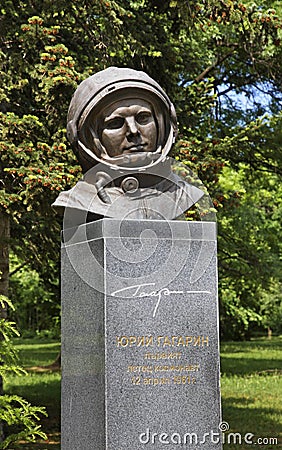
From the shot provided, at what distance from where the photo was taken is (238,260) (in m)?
14.1

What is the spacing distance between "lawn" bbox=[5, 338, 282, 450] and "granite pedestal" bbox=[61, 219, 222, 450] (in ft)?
18.0

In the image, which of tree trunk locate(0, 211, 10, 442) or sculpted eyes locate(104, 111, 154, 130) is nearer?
sculpted eyes locate(104, 111, 154, 130)

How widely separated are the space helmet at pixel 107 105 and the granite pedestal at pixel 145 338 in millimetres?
526

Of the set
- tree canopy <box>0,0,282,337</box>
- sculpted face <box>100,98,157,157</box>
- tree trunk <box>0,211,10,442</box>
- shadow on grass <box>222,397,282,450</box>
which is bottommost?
shadow on grass <box>222,397,282,450</box>

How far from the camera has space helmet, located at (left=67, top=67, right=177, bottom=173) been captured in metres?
5.79

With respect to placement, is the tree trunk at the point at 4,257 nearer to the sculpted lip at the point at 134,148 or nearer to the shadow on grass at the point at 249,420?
the shadow on grass at the point at 249,420

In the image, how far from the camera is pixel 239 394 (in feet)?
54.4

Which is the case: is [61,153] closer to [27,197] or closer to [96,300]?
[27,197]

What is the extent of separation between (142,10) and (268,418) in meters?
6.59

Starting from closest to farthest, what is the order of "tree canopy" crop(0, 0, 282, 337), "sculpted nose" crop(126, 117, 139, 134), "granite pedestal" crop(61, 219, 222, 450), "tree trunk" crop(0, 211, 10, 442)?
"granite pedestal" crop(61, 219, 222, 450) → "sculpted nose" crop(126, 117, 139, 134) → "tree canopy" crop(0, 0, 282, 337) → "tree trunk" crop(0, 211, 10, 442)

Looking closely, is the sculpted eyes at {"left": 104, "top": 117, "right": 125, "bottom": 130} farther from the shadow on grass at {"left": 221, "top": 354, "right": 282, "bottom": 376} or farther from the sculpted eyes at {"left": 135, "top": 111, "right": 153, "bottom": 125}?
the shadow on grass at {"left": 221, "top": 354, "right": 282, "bottom": 376}

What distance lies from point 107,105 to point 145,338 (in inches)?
66.1
